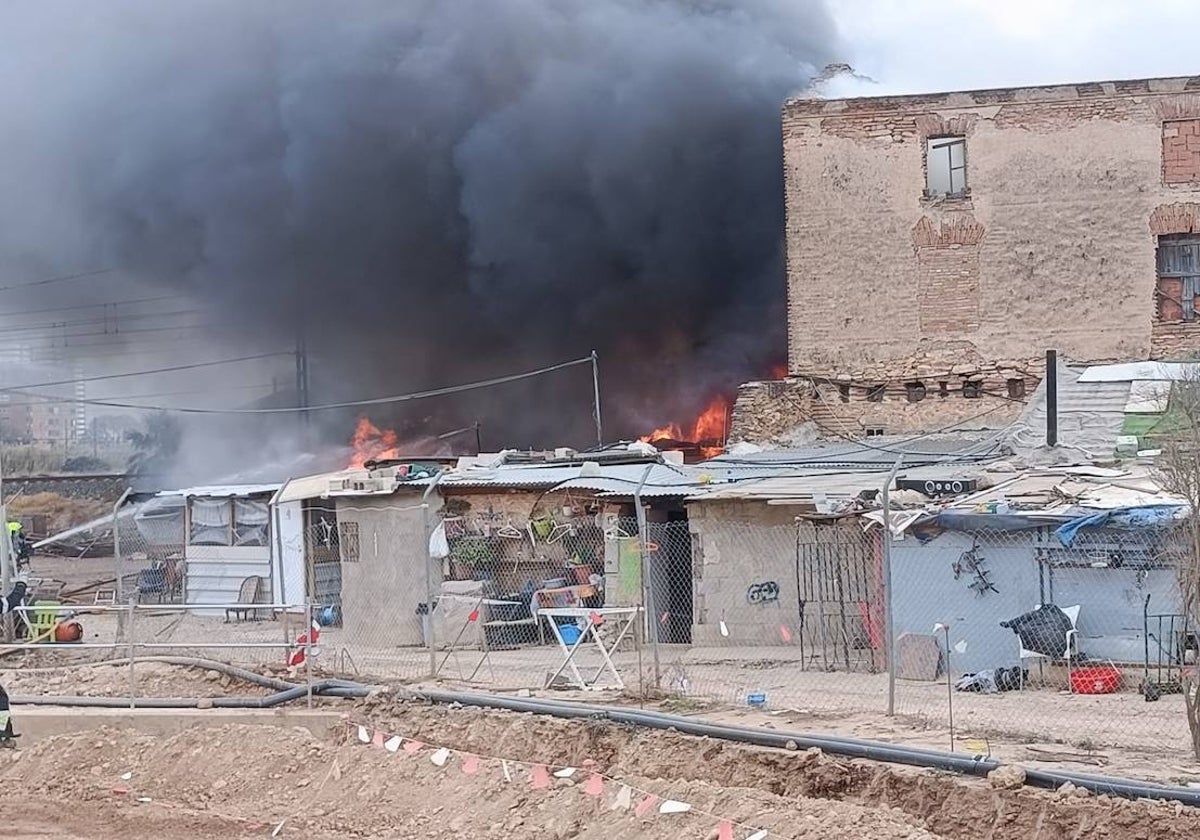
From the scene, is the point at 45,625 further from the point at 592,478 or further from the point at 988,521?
the point at 988,521

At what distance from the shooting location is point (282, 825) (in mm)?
12094

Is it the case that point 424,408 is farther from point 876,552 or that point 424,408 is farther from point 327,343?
point 876,552

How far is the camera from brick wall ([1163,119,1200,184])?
2766 centimetres

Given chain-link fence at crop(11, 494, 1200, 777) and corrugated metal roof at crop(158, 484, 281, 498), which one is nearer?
chain-link fence at crop(11, 494, 1200, 777)

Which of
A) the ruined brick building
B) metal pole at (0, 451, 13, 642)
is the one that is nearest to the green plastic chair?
metal pole at (0, 451, 13, 642)

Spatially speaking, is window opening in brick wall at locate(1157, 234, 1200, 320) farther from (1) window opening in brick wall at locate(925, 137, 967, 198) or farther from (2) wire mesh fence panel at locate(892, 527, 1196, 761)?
(2) wire mesh fence panel at locate(892, 527, 1196, 761)

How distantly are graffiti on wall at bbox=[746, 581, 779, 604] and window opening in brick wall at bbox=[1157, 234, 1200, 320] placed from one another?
13122mm

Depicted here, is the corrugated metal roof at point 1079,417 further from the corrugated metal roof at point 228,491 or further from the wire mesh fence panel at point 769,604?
the corrugated metal roof at point 228,491

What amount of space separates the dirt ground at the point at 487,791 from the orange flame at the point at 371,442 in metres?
19.6

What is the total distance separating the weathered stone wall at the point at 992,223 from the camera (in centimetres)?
2783

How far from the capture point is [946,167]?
93.9ft

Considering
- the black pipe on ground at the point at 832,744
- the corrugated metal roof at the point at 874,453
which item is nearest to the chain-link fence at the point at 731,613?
the black pipe on ground at the point at 832,744

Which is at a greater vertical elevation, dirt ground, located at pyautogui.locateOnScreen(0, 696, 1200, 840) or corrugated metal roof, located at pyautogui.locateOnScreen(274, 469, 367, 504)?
corrugated metal roof, located at pyautogui.locateOnScreen(274, 469, 367, 504)

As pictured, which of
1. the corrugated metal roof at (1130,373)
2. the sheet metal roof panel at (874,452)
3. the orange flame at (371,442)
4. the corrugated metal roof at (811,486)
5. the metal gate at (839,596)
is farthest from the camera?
the orange flame at (371,442)
